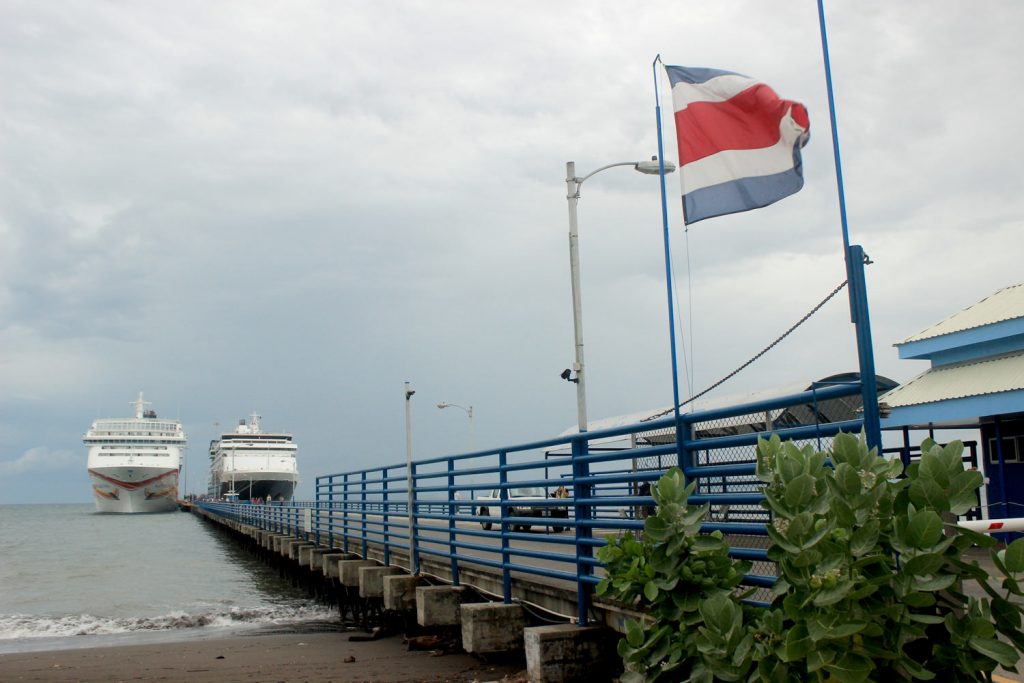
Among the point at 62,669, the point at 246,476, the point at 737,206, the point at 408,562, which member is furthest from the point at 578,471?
the point at 246,476

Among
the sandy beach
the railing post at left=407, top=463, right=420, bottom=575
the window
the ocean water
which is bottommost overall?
the ocean water

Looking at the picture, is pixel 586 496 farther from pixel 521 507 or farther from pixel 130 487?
pixel 130 487

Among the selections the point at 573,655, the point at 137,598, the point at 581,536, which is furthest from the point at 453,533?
the point at 137,598

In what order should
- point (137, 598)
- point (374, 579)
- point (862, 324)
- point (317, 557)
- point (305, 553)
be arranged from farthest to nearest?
1. point (137, 598)
2. point (305, 553)
3. point (317, 557)
4. point (374, 579)
5. point (862, 324)

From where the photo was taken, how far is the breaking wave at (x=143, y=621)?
1712 centimetres

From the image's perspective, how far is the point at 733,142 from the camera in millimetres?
6031

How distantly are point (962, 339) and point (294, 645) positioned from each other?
1227cm

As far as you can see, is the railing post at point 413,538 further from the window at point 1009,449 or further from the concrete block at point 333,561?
the window at point 1009,449

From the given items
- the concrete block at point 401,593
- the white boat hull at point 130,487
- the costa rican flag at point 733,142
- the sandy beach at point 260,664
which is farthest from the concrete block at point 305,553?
the white boat hull at point 130,487

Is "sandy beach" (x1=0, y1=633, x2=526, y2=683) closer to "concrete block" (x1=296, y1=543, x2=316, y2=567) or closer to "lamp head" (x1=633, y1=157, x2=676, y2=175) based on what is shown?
"concrete block" (x1=296, y1=543, x2=316, y2=567)

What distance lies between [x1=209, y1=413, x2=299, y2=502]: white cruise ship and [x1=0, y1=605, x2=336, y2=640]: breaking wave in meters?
69.8

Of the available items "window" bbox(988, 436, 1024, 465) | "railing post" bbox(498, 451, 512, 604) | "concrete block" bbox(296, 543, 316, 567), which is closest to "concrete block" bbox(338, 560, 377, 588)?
"concrete block" bbox(296, 543, 316, 567)

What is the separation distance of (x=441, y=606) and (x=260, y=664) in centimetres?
246

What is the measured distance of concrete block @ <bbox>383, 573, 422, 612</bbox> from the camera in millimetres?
12039
